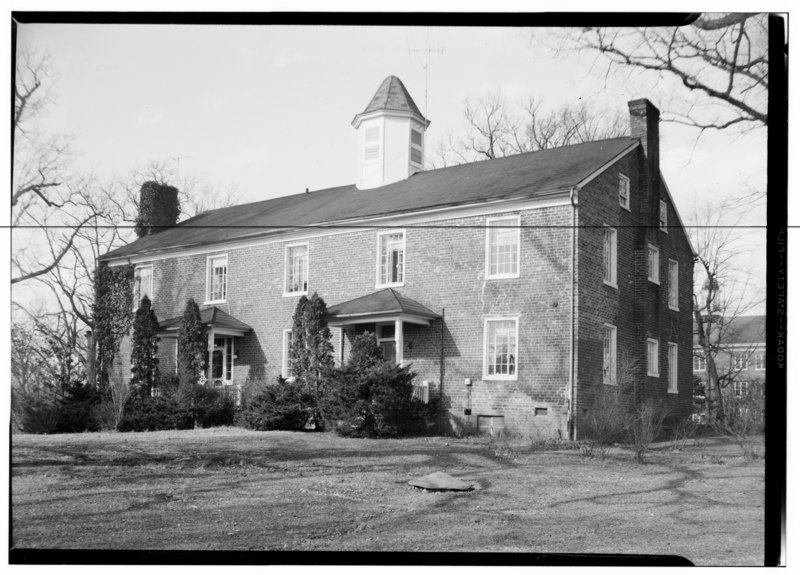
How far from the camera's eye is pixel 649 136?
10.6 meters

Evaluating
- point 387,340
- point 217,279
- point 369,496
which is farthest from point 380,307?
point 369,496

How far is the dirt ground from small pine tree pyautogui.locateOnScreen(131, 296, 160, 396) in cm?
76

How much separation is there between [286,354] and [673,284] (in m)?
5.00

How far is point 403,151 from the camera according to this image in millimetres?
12297

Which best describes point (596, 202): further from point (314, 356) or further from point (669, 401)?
point (314, 356)

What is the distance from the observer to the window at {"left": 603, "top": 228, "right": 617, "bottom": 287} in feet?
34.7

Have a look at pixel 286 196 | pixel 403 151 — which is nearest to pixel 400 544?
pixel 286 196

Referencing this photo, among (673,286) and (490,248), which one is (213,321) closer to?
(490,248)

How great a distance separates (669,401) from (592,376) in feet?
3.16

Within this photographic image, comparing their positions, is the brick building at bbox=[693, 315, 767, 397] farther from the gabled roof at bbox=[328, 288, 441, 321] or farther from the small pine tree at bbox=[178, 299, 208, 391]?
the small pine tree at bbox=[178, 299, 208, 391]

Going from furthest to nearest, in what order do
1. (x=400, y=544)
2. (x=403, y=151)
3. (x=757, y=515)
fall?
Result: (x=403, y=151)
(x=757, y=515)
(x=400, y=544)

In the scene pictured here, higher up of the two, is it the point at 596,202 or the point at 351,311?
the point at 596,202

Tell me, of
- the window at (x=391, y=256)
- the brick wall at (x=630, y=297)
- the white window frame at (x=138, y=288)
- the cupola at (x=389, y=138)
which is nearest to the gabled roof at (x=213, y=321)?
the white window frame at (x=138, y=288)

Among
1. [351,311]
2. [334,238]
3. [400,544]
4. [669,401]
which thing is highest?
[334,238]
